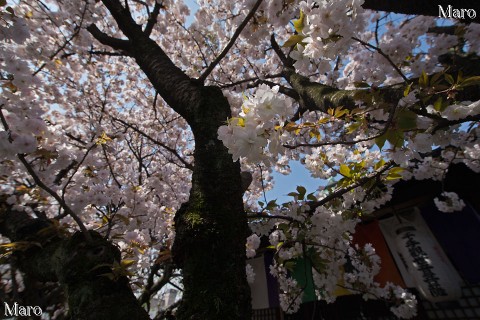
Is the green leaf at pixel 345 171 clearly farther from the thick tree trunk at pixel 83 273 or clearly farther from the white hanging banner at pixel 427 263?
the thick tree trunk at pixel 83 273

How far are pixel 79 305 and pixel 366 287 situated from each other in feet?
12.9

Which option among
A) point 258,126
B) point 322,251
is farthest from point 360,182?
point 322,251

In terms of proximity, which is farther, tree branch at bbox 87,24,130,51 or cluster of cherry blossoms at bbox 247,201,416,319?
tree branch at bbox 87,24,130,51

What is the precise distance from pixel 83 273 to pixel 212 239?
976 millimetres

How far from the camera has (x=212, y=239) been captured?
44.0 inches

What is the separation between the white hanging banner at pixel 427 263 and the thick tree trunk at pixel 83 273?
316 cm

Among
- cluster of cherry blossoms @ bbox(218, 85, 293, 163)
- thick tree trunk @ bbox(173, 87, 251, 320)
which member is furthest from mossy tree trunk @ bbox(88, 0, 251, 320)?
cluster of cherry blossoms @ bbox(218, 85, 293, 163)

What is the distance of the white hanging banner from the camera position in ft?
9.24

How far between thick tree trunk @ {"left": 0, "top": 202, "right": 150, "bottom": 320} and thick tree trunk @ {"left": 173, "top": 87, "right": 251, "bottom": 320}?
1.51 feet

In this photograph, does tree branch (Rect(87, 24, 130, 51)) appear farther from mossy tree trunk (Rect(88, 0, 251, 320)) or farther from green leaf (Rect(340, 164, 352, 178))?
green leaf (Rect(340, 164, 352, 178))

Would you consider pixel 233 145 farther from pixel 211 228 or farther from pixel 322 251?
pixel 322 251

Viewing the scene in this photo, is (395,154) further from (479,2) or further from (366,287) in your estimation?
(366,287)

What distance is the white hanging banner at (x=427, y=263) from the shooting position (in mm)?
2816

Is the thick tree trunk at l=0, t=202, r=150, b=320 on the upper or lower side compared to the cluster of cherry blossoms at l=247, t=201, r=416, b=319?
lower
